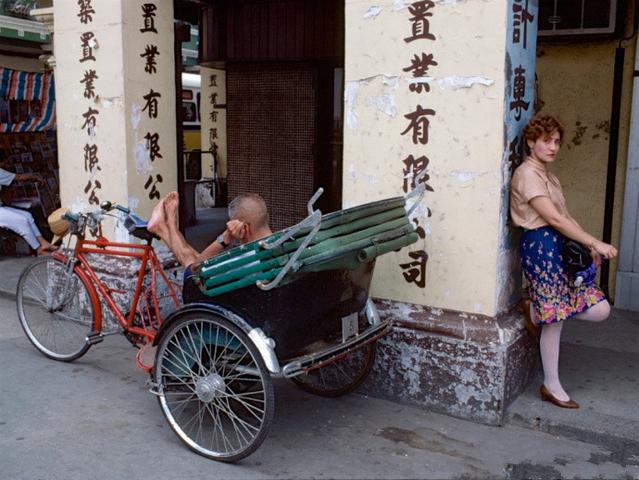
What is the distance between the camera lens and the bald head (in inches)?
156

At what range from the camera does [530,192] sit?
159 inches

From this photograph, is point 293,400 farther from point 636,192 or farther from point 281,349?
point 636,192

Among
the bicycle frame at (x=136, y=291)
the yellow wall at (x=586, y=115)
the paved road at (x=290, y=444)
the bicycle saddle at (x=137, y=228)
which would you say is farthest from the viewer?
the yellow wall at (x=586, y=115)

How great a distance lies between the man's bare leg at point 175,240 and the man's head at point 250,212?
418mm

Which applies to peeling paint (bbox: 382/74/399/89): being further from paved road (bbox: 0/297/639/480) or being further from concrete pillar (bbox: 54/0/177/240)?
concrete pillar (bbox: 54/0/177/240)

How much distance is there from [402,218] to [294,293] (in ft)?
2.51

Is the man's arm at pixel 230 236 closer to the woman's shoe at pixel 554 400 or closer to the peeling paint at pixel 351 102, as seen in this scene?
the peeling paint at pixel 351 102

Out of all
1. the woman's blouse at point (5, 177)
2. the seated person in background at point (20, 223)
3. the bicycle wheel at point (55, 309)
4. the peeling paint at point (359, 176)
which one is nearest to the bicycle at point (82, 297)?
the bicycle wheel at point (55, 309)

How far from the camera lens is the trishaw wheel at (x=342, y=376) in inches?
176

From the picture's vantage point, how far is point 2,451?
3.87 meters

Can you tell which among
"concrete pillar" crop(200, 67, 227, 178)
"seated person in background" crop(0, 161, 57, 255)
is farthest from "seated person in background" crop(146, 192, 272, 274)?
"concrete pillar" crop(200, 67, 227, 178)

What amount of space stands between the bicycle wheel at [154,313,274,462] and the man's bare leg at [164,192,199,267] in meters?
0.55

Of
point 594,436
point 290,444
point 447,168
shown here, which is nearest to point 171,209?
point 290,444

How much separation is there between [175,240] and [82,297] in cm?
169
